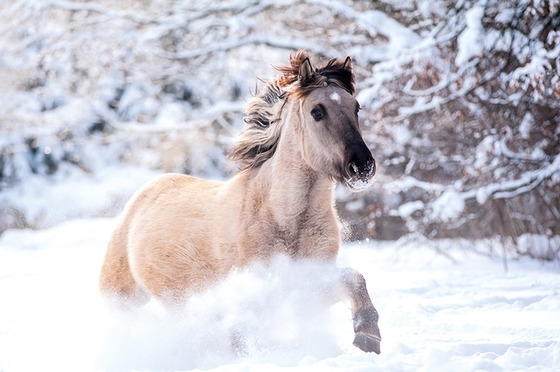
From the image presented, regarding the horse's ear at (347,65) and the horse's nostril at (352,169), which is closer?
the horse's nostril at (352,169)

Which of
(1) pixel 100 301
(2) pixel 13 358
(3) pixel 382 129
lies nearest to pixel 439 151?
(3) pixel 382 129

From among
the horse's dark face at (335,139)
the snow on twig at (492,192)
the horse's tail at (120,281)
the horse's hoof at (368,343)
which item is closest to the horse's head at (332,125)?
the horse's dark face at (335,139)

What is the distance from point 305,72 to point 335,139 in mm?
572

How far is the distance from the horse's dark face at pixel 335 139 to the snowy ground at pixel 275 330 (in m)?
0.64

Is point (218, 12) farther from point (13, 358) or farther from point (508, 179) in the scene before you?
point (13, 358)

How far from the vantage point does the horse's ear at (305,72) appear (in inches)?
169

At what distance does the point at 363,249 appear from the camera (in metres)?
12.3

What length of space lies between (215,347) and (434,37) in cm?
519

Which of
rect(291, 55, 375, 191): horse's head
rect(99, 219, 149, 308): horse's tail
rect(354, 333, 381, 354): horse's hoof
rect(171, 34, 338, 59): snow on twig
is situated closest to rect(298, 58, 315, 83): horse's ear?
rect(291, 55, 375, 191): horse's head

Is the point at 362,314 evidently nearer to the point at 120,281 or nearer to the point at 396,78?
the point at 120,281

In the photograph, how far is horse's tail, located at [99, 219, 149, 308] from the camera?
4965 millimetres

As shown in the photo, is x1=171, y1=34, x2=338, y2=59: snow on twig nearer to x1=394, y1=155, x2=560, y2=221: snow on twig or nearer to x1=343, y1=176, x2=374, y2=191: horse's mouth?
x1=394, y1=155, x2=560, y2=221: snow on twig

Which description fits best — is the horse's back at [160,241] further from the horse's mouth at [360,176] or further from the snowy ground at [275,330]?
the horse's mouth at [360,176]

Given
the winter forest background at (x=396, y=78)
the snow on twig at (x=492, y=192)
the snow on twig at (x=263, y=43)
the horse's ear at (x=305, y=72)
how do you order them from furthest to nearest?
the snow on twig at (x=263, y=43)
the snow on twig at (x=492, y=192)
the winter forest background at (x=396, y=78)
the horse's ear at (x=305, y=72)
